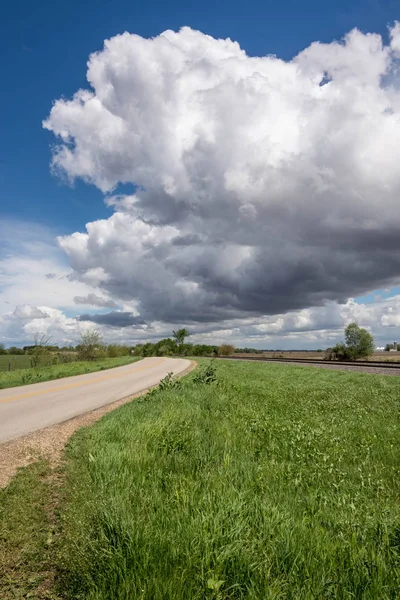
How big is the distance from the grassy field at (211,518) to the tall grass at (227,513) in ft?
0.05

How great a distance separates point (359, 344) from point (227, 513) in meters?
77.1

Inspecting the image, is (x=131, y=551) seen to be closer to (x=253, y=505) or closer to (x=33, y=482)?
(x=253, y=505)

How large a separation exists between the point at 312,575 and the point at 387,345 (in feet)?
410

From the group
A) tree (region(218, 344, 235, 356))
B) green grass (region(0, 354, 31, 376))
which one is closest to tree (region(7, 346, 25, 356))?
green grass (region(0, 354, 31, 376))

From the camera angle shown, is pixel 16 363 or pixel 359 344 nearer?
pixel 16 363

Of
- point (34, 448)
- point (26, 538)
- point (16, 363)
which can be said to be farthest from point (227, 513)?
point (16, 363)

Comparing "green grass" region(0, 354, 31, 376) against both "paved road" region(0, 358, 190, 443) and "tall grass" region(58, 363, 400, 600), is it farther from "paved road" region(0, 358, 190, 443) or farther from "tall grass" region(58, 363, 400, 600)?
"tall grass" region(58, 363, 400, 600)

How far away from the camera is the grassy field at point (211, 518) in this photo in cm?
335

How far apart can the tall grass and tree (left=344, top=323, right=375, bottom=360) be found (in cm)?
7057

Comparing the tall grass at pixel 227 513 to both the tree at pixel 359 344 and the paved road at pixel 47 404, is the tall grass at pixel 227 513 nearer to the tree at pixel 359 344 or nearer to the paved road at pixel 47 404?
the paved road at pixel 47 404

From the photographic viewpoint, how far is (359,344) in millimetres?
75188

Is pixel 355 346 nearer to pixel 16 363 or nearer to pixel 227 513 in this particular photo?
pixel 16 363

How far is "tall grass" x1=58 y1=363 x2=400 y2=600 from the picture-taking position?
11.0 ft

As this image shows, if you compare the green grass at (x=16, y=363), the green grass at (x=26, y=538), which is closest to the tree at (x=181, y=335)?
the green grass at (x=16, y=363)
